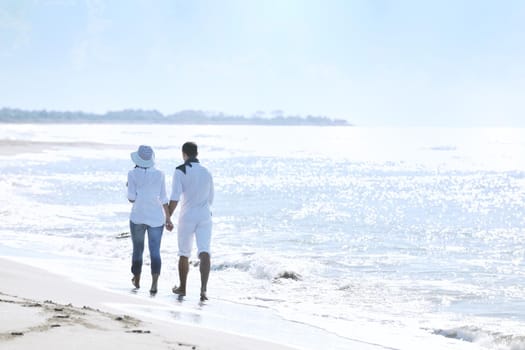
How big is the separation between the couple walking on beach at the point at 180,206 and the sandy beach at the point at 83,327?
0.94 m

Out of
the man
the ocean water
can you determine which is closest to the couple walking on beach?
the man

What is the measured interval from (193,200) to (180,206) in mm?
276

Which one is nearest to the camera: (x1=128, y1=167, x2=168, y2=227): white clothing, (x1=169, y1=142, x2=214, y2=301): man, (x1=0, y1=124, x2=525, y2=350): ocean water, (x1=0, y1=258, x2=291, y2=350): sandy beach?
(x1=0, y1=258, x2=291, y2=350): sandy beach

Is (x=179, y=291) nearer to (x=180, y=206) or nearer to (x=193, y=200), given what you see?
(x=180, y=206)

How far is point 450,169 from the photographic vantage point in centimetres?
6419

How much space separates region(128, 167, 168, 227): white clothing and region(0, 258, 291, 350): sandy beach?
1.08 metres

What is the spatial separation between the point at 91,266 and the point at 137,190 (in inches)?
107

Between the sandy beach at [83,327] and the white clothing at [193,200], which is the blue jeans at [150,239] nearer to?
the white clothing at [193,200]

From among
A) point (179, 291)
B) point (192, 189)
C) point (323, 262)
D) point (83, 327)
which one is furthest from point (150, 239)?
point (323, 262)

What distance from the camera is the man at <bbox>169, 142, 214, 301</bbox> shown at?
9086 mm

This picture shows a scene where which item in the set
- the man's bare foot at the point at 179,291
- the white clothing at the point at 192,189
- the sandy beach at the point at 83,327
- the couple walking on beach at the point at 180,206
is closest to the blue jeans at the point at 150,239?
the couple walking on beach at the point at 180,206

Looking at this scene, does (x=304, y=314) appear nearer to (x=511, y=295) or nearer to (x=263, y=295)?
(x=263, y=295)

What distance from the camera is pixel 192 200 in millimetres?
9117

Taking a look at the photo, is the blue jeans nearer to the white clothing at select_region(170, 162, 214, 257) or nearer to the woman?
the woman
